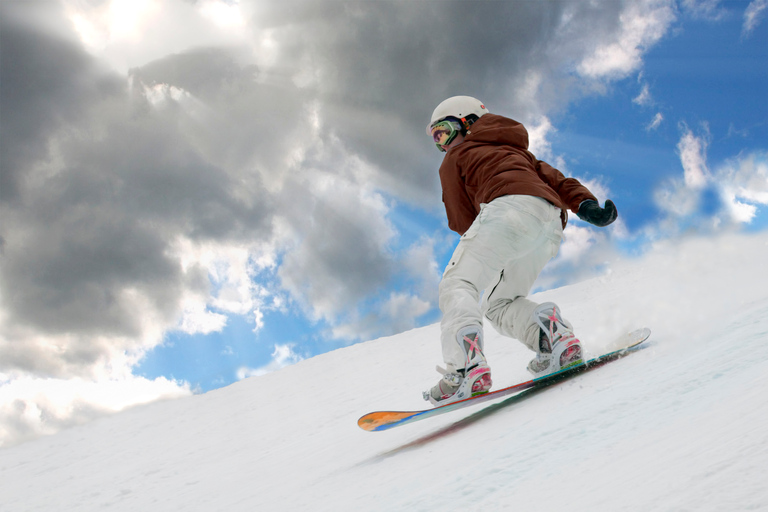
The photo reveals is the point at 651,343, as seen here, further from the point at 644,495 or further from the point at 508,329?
the point at 644,495

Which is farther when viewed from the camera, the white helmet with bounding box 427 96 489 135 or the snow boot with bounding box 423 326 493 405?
the white helmet with bounding box 427 96 489 135

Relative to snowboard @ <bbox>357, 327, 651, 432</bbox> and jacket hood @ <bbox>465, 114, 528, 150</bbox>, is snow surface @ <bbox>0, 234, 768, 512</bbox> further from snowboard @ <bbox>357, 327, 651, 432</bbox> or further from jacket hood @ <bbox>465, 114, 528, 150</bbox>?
jacket hood @ <bbox>465, 114, 528, 150</bbox>

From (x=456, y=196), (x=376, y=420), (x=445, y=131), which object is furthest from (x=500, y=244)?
(x=376, y=420)

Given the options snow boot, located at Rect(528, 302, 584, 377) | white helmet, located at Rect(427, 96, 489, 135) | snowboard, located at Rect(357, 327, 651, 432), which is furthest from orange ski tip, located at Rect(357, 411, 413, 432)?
white helmet, located at Rect(427, 96, 489, 135)

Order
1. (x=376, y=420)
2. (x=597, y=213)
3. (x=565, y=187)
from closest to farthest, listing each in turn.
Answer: (x=376, y=420), (x=597, y=213), (x=565, y=187)

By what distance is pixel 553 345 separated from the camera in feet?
9.62

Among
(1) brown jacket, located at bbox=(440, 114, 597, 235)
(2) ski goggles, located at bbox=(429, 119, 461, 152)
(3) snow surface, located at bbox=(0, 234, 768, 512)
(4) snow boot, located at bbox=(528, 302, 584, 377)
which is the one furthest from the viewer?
(2) ski goggles, located at bbox=(429, 119, 461, 152)

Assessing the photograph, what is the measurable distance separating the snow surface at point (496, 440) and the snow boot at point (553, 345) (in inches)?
7.1

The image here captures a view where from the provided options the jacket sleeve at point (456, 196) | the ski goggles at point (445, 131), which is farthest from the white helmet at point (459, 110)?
the jacket sleeve at point (456, 196)

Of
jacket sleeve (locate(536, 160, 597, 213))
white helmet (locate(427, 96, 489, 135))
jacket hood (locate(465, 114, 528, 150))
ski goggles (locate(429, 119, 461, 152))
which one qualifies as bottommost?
jacket sleeve (locate(536, 160, 597, 213))

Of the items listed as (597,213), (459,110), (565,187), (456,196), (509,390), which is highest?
(459,110)

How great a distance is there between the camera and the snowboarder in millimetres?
2666

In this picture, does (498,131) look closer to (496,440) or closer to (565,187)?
(565,187)

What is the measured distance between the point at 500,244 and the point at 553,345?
64 centimetres
